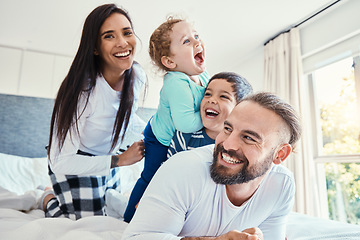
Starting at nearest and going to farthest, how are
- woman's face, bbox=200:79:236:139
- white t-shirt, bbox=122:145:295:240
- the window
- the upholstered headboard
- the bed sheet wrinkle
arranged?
white t-shirt, bbox=122:145:295:240 → the bed sheet wrinkle → woman's face, bbox=200:79:236:139 → the window → the upholstered headboard

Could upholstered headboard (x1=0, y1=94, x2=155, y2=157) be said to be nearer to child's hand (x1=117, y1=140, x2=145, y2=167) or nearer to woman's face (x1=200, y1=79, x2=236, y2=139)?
child's hand (x1=117, y1=140, x2=145, y2=167)

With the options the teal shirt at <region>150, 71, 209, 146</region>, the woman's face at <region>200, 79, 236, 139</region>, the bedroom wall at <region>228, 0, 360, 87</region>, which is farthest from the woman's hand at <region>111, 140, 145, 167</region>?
the bedroom wall at <region>228, 0, 360, 87</region>

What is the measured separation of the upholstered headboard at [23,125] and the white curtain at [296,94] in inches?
115

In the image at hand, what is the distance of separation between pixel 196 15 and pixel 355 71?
1.71 metres

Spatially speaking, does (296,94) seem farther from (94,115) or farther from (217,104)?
(94,115)

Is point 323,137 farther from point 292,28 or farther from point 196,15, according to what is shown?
point 196,15

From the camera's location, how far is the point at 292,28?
11.2 feet

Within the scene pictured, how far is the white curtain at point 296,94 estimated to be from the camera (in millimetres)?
3133

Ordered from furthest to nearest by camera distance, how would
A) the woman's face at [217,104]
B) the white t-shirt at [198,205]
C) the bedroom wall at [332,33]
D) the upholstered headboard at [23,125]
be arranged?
the upholstered headboard at [23,125]
the bedroom wall at [332,33]
the woman's face at [217,104]
the white t-shirt at [198,205]

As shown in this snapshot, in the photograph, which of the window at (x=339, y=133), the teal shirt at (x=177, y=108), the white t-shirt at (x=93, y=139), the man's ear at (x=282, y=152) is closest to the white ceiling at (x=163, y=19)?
the window at (x=339, y=133)

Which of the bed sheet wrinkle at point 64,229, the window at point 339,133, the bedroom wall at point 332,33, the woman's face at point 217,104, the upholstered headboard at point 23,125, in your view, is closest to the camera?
the bed sheet wrinkle at point 64,229

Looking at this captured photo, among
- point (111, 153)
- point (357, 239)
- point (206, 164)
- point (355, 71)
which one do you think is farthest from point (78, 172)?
point (355, 71)

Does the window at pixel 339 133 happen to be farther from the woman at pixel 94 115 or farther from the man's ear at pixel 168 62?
the woman at pixel 94 115

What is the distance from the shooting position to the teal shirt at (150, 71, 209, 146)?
1.30m
